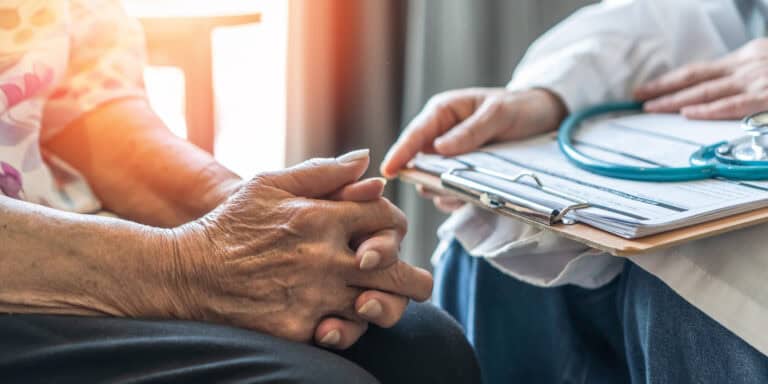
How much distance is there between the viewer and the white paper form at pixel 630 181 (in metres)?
0.64

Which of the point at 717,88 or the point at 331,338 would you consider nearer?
the point at 331,338

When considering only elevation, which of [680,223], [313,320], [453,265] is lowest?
[453,265]

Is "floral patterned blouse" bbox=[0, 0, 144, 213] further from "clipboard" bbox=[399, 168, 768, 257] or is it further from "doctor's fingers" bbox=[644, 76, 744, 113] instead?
"doctor's fingers" bbox=[644, 76, 744, 113]

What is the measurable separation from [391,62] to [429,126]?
62cm

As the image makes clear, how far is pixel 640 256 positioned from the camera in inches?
28.9

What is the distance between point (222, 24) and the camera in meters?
1.13

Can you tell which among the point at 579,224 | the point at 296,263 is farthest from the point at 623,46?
the point at 296,263

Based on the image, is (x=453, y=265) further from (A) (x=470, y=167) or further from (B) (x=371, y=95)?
(B) (x=371, y=95)

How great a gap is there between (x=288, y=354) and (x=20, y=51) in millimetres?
411

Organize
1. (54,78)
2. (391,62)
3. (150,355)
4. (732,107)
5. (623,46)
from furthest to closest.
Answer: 1. (391,62)
2. (623,46)
3. (732,107)
4. (54,78)
5. (150,355)

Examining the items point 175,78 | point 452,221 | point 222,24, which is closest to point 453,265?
point 452,221

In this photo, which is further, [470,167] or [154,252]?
[470,167]

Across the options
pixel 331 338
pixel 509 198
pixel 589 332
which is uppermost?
pixel 509 198

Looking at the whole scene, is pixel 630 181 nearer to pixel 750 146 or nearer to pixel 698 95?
pixel 750 146
